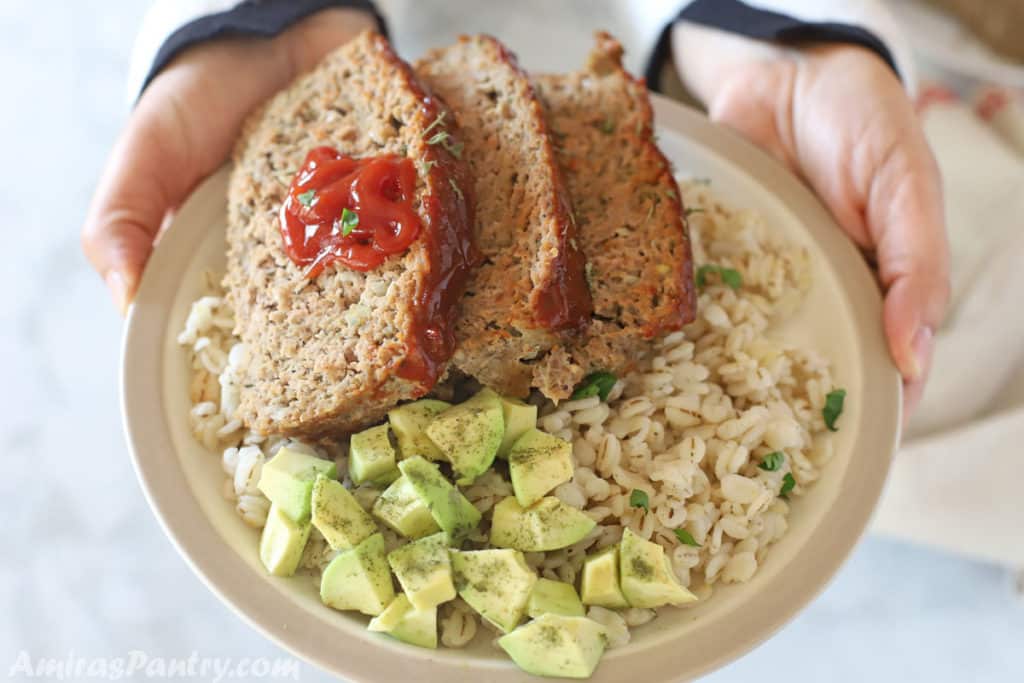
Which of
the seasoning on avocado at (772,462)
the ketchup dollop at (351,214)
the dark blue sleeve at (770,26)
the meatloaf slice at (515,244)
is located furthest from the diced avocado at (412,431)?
the dark blue sleeve at (770,26)

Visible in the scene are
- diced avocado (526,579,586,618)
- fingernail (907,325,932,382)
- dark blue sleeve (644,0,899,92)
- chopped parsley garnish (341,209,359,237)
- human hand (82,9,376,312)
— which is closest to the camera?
diced avocado (526,579,586,618)

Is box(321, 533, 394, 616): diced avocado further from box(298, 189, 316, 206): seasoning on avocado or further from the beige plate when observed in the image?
box(298, 189, 316, 206): seasoning on avocado

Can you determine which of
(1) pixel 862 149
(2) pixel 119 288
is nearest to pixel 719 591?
(1) pixel 862 149

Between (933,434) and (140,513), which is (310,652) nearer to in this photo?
(140,513)

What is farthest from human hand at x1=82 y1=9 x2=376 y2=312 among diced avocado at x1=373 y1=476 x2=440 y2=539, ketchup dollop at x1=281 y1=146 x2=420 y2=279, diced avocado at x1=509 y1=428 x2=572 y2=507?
diced avocado at x1=509 y1=428 x2=572 y2=507

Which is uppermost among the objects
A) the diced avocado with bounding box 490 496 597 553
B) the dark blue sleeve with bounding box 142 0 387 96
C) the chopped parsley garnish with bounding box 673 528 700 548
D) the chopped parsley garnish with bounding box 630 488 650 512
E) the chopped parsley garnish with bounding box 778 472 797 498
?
the dark blue sleeve with bounding box 142 0 387 96

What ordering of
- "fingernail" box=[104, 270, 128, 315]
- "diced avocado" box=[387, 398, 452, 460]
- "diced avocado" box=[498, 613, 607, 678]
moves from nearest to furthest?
1. "diced avocado" box=[498, 613, 607, 678]
2. "diced avocado" box=[387, 398, 452, 460]
3. "fingernail" box=[104, 270, 128, 315]

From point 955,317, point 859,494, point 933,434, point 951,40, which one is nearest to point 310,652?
point 859,494

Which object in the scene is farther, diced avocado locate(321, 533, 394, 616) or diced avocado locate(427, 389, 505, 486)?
diced avocado locate(427, 389, 505, 486)
